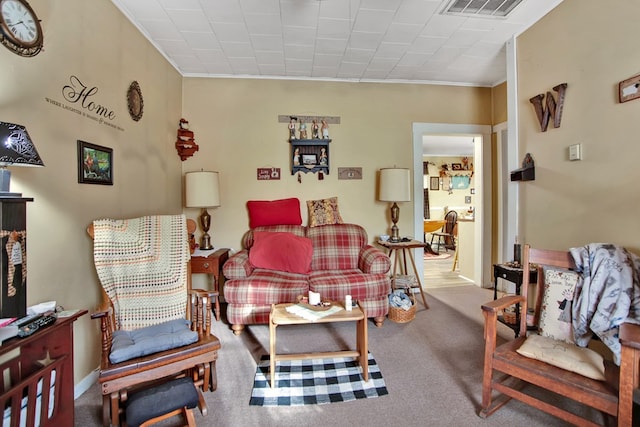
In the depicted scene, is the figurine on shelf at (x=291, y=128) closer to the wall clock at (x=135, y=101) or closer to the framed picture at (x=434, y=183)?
the wall clock at (x=135, y=101)

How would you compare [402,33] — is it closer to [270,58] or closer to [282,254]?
[270,58]

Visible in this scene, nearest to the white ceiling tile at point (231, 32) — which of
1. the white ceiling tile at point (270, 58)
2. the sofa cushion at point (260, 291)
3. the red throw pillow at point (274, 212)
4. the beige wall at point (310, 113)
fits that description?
the white ceiling tile at point (270, 58)

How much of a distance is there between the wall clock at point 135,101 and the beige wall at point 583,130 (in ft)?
11.4

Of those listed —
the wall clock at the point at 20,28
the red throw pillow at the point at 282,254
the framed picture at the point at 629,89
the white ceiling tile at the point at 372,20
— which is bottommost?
the red throw pillow at the point at 282,254

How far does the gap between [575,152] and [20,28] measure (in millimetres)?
3521

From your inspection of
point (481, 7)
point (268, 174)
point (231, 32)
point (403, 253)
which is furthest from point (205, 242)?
point (481, 7)

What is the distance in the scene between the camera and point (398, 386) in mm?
1913

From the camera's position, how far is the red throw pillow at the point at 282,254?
3.05 metres

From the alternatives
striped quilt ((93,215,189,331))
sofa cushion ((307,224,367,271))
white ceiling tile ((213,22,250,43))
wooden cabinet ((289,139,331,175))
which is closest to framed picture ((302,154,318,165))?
wooden cabinet ((289,139,331,175))

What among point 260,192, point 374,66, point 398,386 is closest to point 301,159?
point 260,192

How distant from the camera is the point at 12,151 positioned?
3.85ft

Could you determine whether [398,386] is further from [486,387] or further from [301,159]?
[301,159]

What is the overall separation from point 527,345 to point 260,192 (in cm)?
295

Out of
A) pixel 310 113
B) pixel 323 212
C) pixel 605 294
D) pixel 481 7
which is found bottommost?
pixel 605 294
